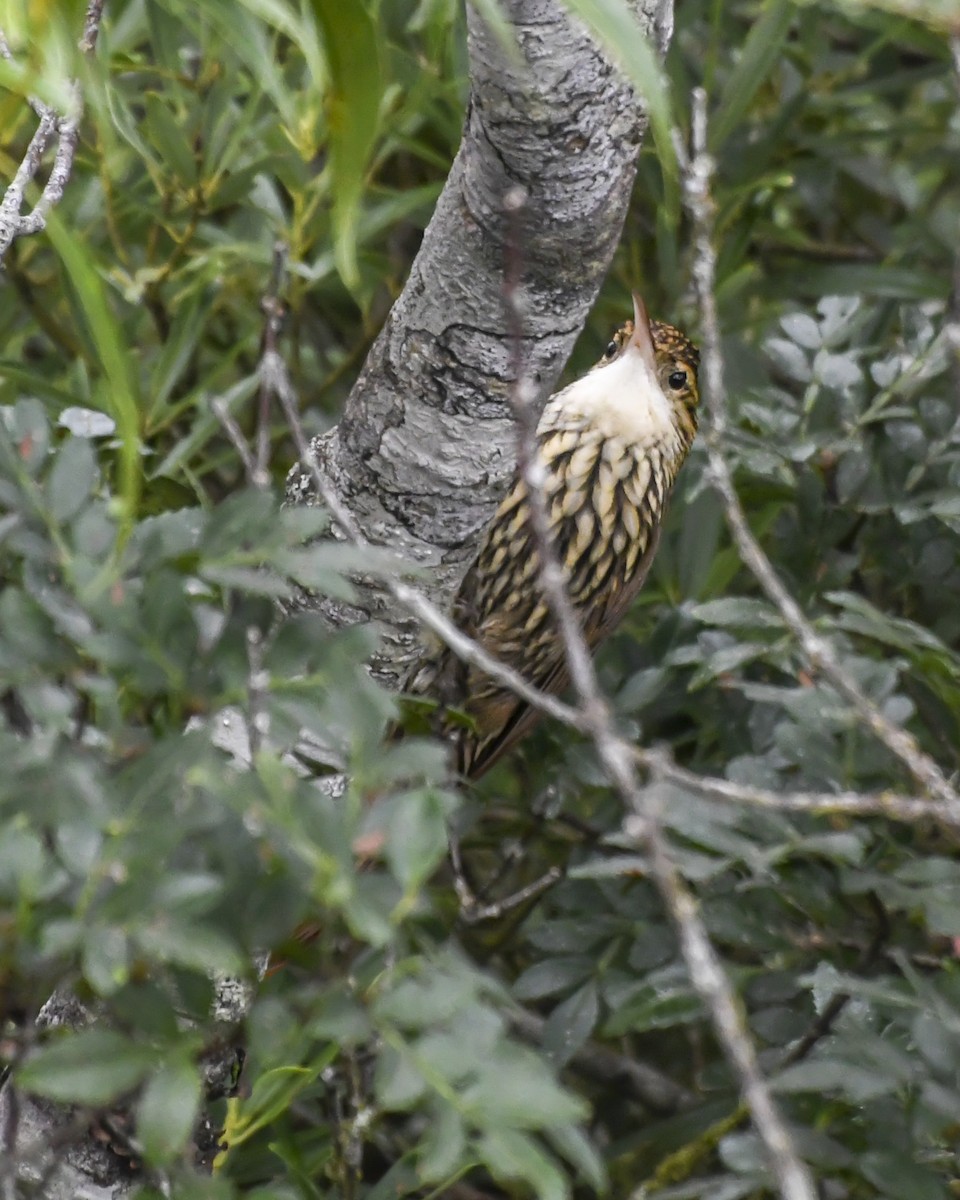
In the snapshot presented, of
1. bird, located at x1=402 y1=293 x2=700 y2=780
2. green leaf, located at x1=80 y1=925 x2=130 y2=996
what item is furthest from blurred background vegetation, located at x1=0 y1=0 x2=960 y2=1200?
bird, located at x1=402 y1=293 x2=700 y2=780

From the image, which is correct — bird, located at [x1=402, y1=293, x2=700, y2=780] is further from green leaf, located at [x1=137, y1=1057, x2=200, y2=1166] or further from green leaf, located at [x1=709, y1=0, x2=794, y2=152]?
green leaf, located at [x1=137, y1=1057, x2=200, y2=1166]

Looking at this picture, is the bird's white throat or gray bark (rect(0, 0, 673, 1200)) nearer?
gray bark (rect(0, 0, 673, 1200))

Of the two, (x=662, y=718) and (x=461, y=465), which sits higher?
(x=461, y=465)

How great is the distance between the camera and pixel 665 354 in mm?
2402

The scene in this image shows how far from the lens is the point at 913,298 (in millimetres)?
2377

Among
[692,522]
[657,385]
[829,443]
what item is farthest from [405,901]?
[657,385]

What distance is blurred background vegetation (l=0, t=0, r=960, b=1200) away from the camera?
841 mm

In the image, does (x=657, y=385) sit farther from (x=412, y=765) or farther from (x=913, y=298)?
(x=412, y=765)

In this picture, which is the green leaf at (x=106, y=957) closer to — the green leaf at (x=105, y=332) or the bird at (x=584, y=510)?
the green leaf at (x=105, y=332)

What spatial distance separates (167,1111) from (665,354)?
1.77 meters

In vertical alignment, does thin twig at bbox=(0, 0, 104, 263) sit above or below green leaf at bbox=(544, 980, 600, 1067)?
above

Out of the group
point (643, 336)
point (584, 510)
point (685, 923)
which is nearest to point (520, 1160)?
Answer: point (685, 923)

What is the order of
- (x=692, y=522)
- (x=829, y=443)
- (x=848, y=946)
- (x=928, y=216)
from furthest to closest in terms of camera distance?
(x=928, y=216), (x=692, y=522), (x=829, y=443), (x=848, y=946)

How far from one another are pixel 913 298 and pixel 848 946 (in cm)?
124
